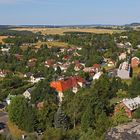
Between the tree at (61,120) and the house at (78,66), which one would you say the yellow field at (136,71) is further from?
the tree at (61,120)

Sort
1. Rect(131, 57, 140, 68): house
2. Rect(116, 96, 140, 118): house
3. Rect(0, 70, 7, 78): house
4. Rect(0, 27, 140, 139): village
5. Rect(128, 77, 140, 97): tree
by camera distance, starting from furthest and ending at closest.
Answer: Rect(0, 70, 7, 78): house → Rect(131, 57, 140, 68): house → Rect(128, 77, 140, 97): tree → Rect(0, 27, 140, 139): village → Rect(116, 96, 140, 118): house

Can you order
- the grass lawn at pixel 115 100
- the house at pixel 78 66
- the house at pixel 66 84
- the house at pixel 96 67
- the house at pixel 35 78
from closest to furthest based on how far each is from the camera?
the grass lawn at pixel 115 100, the house at pixel 66 84, the house at pixel 35 78, the house at pixel 96 67, the house at pixel 78 66

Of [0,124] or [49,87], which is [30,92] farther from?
[0,124]

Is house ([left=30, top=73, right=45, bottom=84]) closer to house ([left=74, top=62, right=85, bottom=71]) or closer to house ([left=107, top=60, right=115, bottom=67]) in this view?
house ([left=74, top=62, right=85, bottom=71])

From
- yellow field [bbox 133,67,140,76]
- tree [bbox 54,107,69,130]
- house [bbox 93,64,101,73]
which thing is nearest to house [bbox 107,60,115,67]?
house [bbox 93,64,101,73]

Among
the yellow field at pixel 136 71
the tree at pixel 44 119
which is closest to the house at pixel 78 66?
the yellow field at pixel 136 71

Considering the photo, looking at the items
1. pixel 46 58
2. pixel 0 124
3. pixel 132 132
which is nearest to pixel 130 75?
pixel 0 124

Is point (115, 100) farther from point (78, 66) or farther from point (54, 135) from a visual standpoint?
point (78, 66)
